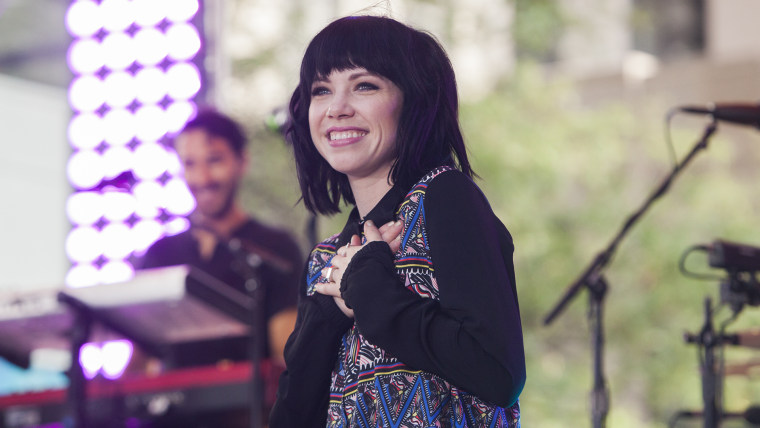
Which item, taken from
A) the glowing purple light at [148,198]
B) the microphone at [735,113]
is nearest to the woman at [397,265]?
the microphone at [735,113]

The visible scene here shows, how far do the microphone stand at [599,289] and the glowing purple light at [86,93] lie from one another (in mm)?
3685

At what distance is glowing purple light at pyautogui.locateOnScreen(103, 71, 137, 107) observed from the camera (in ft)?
18.8

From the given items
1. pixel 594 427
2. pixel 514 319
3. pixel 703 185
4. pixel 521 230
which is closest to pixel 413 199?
pixel 514 319

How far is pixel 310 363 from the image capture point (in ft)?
5.30

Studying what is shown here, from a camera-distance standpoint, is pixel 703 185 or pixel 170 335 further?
pixel 703 185

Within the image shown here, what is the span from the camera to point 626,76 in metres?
13.8

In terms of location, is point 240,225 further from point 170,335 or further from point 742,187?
point 742,187

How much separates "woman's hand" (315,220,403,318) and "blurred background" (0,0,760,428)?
13.2 ft

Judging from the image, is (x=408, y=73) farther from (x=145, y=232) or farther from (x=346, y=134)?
(x=145, y=232)

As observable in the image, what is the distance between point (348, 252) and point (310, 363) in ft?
0.71

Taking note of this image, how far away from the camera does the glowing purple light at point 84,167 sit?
18.9ft

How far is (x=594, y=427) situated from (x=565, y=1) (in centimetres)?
990

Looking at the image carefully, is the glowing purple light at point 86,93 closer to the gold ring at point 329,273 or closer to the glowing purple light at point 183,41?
the glowing purple light at point 183,41

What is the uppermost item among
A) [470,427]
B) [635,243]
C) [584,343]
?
[470,427]
